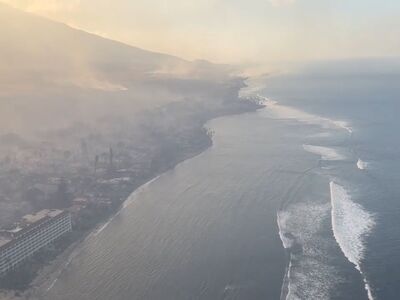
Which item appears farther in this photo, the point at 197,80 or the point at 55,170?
the point at 197,80

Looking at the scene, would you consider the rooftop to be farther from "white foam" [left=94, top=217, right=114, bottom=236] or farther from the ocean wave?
the ocean wave

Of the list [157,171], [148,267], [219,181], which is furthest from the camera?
[157,171]

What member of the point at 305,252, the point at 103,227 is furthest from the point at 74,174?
the point at 305,252

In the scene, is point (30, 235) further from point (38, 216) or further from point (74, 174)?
point (74, 174)

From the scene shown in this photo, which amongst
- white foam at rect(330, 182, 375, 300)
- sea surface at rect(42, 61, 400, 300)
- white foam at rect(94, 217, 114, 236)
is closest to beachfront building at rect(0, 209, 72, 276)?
white foam at rect(94, 217, 114, 236)

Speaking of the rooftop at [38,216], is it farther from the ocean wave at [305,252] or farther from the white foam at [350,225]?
the white foam at [350,225]

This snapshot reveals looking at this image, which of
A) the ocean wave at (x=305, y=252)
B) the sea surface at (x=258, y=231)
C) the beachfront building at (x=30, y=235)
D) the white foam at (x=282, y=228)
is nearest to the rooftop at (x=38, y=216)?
the beachfront building at (x=30, y=235)

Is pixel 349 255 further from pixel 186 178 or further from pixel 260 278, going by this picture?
pixel 186 178

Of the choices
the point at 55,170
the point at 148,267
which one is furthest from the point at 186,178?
the point at 148,267

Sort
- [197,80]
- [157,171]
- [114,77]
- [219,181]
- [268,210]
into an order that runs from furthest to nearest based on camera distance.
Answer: [197,80]
[114,77]
[157,171]
[219,181]
[268,210]
